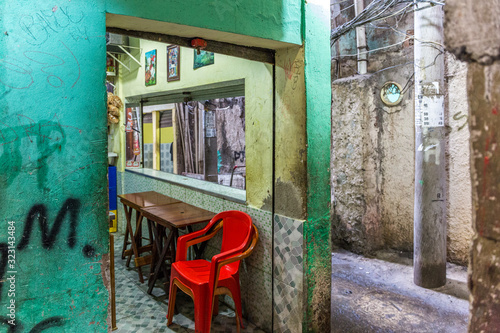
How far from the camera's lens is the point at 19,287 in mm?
1776

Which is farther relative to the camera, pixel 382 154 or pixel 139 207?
pixel 382 154

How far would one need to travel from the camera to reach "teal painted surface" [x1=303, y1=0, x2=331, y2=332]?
9.32 ft

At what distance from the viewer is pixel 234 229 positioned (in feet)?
11.0

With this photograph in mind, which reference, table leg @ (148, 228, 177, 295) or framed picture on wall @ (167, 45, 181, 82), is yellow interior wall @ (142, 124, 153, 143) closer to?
framed picture on wall @ (167, 45, 181, 82)

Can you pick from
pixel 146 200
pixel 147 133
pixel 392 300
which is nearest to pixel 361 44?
pixel 392 300

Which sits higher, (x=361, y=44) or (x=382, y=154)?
(x=361, y=44)

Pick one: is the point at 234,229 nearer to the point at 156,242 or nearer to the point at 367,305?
the point at 156,242

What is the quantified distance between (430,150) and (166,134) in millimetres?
4112

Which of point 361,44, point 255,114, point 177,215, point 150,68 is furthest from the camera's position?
point 150,68

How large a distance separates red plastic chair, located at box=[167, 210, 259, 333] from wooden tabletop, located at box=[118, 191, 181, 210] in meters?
1.10

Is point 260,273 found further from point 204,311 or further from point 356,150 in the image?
point 356,150

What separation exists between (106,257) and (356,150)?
413cm

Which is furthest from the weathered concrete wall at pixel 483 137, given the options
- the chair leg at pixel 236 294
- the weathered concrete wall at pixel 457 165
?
the weathered concrete wall at pixel 457 165

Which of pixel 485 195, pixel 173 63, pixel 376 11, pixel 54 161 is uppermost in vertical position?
pixel 376 11
